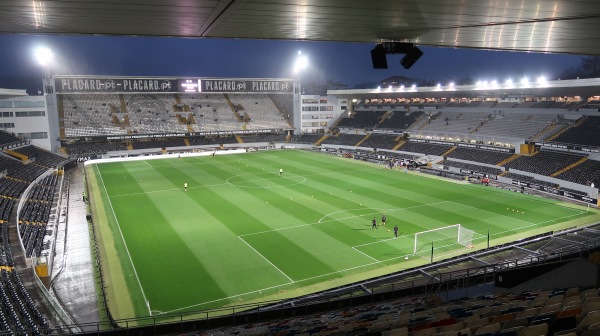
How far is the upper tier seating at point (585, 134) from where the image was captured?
42.9m

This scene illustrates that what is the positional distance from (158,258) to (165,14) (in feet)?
62.3

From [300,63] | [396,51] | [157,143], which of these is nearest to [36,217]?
[396,51]

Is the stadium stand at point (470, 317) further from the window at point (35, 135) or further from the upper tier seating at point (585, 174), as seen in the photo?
the window at point (35, 135)

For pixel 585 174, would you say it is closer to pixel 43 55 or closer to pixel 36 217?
pixel 36 217

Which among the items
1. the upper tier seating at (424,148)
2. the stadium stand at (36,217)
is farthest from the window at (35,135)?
the upper tier seating at (424,148)

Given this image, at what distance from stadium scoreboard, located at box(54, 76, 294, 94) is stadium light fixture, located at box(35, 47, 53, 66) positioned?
5.60 metres

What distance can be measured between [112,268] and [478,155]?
4293 cm

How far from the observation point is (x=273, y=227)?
28.2m

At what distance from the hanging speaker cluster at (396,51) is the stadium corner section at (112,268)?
1390cm

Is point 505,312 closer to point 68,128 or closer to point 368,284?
point 368,284

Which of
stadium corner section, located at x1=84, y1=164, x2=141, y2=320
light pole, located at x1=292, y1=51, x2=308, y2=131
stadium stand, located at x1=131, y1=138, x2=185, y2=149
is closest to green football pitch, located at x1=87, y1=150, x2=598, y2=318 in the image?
stadium corner section, located at x1=84, y1=164, x2=141, y2=320

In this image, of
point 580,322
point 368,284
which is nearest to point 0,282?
point 368,284

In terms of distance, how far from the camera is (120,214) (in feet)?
104

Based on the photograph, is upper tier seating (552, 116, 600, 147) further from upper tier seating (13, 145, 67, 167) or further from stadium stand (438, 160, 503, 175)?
upper tier seating (13, 145, 67, 167)
